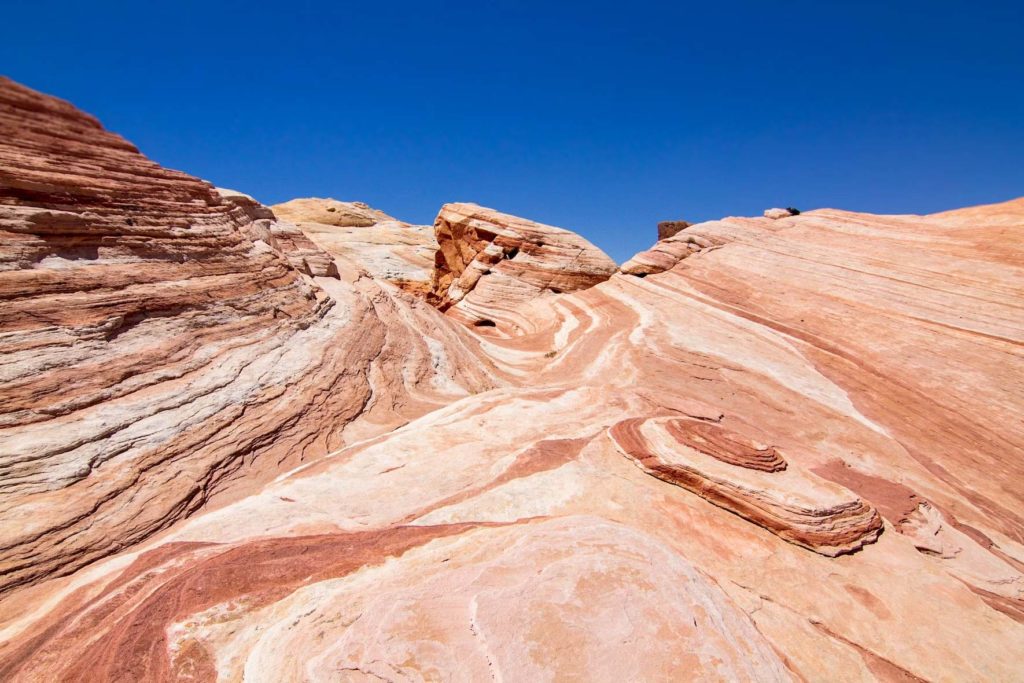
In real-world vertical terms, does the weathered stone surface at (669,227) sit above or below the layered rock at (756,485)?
above

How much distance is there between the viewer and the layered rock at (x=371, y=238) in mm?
31094

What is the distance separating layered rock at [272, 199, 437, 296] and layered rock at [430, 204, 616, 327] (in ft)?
21.9

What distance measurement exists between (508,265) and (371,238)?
732 inches

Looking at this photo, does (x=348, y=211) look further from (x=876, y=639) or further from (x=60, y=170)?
(x=876, y=639)

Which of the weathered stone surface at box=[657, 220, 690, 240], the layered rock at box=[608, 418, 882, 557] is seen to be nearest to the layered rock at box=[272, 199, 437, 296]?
the weathered stone surface at box=[657, 220, 690, 240]

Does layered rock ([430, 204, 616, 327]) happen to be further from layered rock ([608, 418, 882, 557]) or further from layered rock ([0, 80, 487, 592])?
layered rock ([608, 418, 882, 557])

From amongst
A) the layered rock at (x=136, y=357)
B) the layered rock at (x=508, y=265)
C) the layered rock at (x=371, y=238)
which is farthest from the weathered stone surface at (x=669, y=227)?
the layered rock at (x=136, y=357)

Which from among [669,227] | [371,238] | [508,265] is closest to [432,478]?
[508,265]

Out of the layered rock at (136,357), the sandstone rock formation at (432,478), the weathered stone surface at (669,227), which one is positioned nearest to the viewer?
the sandstone rock formation at (432,478)

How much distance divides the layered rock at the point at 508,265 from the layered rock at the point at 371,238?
21.9 feet

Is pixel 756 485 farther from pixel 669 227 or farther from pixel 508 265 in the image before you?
pixel 669 227

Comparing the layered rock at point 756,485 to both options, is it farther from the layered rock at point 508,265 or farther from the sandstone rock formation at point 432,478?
the layered rock at point 508,265

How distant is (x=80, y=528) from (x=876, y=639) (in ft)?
27.0

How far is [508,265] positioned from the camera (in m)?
21.8
